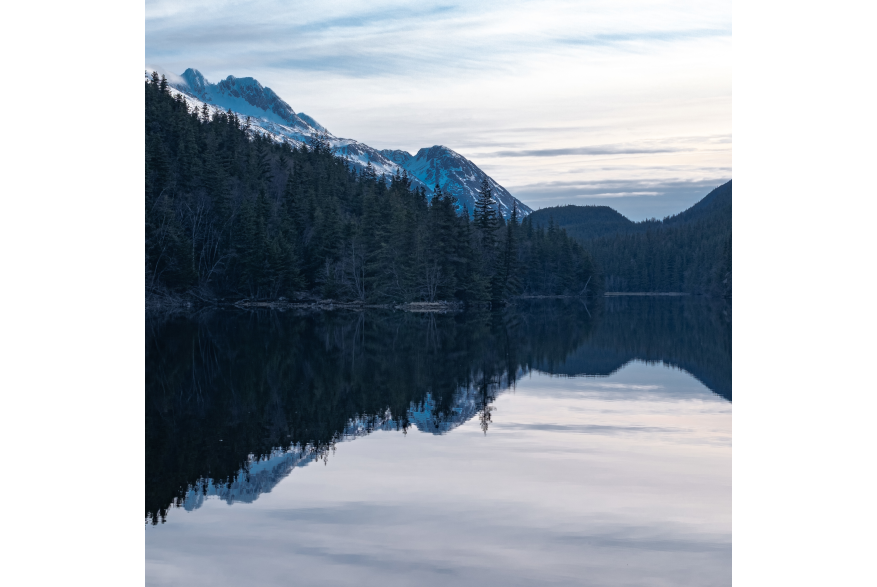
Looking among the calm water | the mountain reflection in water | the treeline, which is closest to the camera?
the calm water

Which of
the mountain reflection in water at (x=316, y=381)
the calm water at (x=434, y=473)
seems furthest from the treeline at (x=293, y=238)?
the calm water at (x=434, y=473)

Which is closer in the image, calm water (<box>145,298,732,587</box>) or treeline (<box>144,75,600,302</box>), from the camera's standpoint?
calm water (<box>145,298,732,587</box>)

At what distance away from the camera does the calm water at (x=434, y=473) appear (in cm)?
945

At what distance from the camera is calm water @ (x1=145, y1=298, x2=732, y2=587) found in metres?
9.45

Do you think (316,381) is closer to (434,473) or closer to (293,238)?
(434,473)

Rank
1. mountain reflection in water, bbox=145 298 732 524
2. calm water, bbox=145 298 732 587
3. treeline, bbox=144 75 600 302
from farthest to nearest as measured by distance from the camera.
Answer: treeline, bbox=144 75 600 302, mountain reflection in water, bbox=145 298 732 524, calm water, bbox=145 298 732 587

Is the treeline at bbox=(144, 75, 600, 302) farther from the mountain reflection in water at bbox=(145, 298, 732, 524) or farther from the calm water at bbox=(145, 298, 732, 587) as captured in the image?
the calm water at bbox=(145, 298, 732, 587)

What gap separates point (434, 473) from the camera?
14.3 metres

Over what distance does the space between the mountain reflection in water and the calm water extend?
0.35 ft

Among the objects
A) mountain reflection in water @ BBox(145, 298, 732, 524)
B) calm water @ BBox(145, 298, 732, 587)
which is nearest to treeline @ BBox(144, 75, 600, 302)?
mountain reflection in water @ BBox(145, 298, 732, 524)

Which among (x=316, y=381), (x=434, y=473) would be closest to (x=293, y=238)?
(x=316, y=381)

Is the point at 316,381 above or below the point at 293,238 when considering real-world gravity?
below

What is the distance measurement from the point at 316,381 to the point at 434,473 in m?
12.5
